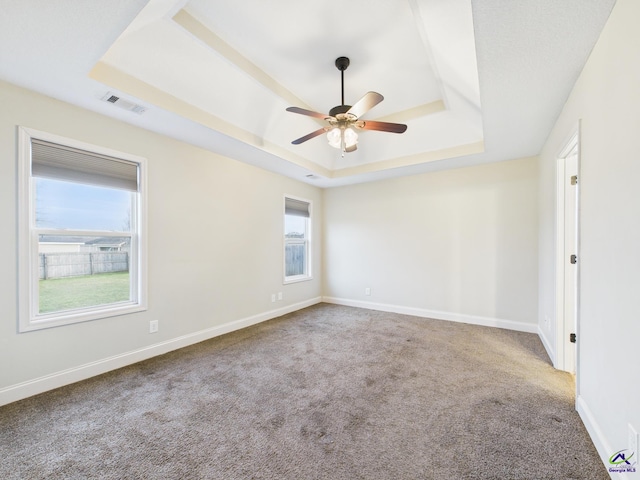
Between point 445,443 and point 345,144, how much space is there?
263 centimetres

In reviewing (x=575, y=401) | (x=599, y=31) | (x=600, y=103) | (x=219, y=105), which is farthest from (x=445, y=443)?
(x=219, y=105)

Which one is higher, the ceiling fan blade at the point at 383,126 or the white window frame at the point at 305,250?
the ceiling fan blade at the point at 383,126

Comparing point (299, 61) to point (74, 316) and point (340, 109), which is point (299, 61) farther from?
point (74, 316)

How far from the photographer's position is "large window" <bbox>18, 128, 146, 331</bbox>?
226 cm

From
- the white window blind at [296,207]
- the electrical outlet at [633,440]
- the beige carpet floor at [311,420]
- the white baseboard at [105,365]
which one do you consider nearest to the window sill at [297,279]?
the white baseboard at [105,365]

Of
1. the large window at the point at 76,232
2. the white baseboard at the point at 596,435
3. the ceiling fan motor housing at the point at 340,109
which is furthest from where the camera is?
the ceiling fan motor housing at the point at 340,109

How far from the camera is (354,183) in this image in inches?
206

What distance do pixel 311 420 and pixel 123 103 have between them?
3.06 m

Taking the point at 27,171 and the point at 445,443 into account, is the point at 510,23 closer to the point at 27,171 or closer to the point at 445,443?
the point at 445,443

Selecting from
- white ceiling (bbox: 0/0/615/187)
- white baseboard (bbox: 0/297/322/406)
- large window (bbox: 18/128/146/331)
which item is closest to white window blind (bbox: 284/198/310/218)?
white ceiling (bbox: 0/0/615/187)

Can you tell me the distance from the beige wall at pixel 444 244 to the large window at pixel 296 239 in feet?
1.54

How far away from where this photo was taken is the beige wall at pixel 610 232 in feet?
4.12

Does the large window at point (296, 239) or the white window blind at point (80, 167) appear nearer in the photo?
the white window blind at point (80, 167)

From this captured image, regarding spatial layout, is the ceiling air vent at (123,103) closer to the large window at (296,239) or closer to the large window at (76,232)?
the large window at (76,232)
